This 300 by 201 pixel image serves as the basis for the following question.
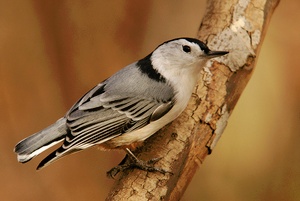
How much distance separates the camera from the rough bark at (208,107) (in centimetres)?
144

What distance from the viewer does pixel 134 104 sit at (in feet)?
5.05

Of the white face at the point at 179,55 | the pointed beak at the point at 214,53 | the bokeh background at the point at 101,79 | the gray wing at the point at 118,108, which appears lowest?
the bokeh background at the point at 101,79

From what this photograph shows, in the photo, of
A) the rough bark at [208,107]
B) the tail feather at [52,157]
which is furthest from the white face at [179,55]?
the tail feather at [52,157]

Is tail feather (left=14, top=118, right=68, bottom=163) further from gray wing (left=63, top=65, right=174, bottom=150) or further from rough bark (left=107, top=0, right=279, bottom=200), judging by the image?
rough bark (left=107, top=0, right=279, bottom=200)

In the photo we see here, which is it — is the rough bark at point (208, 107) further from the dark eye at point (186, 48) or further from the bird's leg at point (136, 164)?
the dark eye at point (186, 48)

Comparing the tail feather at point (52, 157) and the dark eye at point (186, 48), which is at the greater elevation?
the dark eye at point (186, 48)

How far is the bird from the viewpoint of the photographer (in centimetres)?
148

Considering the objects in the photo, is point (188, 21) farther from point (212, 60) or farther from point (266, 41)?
point (212, 60)

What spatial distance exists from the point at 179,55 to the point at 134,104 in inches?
7.4

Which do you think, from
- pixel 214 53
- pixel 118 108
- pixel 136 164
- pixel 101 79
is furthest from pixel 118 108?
pixel 101 79

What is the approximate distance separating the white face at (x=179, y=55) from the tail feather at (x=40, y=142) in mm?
336

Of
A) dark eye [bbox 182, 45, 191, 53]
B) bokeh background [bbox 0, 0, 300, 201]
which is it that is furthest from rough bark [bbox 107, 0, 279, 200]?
bokeh background [bbox 0, 0, 300, 201]

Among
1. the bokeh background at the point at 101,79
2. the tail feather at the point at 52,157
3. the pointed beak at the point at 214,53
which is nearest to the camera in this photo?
the tail feather at the point at 52,157

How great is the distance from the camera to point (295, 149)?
2.38 meters
